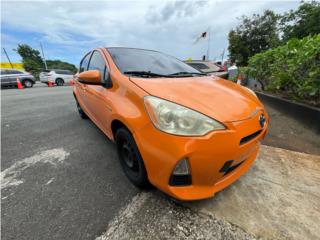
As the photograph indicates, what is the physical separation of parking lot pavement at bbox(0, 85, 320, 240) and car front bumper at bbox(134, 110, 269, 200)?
29 centimetres

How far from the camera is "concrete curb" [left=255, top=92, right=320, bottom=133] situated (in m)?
3.04

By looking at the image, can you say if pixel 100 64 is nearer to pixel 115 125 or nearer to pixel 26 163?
pixel 115 125

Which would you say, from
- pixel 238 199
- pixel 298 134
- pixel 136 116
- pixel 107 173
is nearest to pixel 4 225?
pixel 107 173

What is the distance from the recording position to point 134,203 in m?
1.66

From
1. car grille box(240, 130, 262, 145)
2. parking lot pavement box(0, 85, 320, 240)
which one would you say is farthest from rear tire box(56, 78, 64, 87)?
car grille box(240, 130, 262, 145)

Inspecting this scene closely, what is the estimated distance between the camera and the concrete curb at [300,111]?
3.04 m

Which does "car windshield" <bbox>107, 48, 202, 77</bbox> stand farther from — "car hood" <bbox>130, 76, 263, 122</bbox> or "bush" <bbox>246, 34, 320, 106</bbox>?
"bush" <bbox>246, 34, 320, 106</bbox>

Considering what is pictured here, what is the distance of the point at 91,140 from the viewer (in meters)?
3.04

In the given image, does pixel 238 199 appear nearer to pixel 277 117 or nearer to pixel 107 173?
pixel 107 173

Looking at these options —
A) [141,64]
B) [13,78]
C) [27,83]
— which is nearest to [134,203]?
[141,64]

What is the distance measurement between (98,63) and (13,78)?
1463cm

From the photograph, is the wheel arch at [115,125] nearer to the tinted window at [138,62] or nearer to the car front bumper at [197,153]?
the car front bumper at [197,153]

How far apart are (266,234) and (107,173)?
1691 mm

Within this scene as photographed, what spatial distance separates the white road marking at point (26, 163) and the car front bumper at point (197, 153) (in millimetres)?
1670
